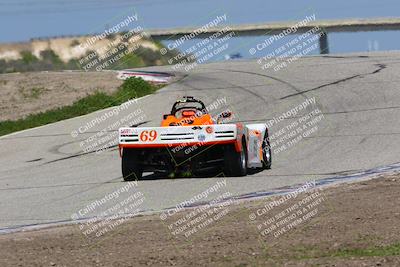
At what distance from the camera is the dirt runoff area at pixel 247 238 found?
775 cm

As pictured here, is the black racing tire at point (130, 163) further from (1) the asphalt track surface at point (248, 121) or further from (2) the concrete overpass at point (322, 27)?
(2) the concrete overpass at point (322, 27)

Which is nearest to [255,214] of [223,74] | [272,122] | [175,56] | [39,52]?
[272,122]

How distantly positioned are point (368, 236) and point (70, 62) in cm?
3131

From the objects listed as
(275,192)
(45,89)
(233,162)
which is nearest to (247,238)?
(275,192)

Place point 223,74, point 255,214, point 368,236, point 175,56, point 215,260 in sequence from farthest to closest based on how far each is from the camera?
point 175,56 → point 223,74 → point 255,214 → point 368,236 → point 215,260

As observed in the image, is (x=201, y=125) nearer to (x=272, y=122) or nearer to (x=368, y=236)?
(x=368, y=236)

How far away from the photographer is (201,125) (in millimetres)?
14500

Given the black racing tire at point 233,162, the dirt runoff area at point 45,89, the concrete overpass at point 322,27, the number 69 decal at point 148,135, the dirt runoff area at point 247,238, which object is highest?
the dirt runoff area at point 247,238

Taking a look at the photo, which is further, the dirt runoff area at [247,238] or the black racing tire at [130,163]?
the black racing tire at [130,163]

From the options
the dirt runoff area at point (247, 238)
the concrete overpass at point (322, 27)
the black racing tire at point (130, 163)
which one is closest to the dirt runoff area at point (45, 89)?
the black racing tire at point (130, 163)

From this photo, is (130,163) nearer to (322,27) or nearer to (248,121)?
(248,121)

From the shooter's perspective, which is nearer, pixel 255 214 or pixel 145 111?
pixel 255 214

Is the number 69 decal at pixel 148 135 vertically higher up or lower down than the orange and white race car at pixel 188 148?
higher up

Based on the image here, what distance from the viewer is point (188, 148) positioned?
14.7m
